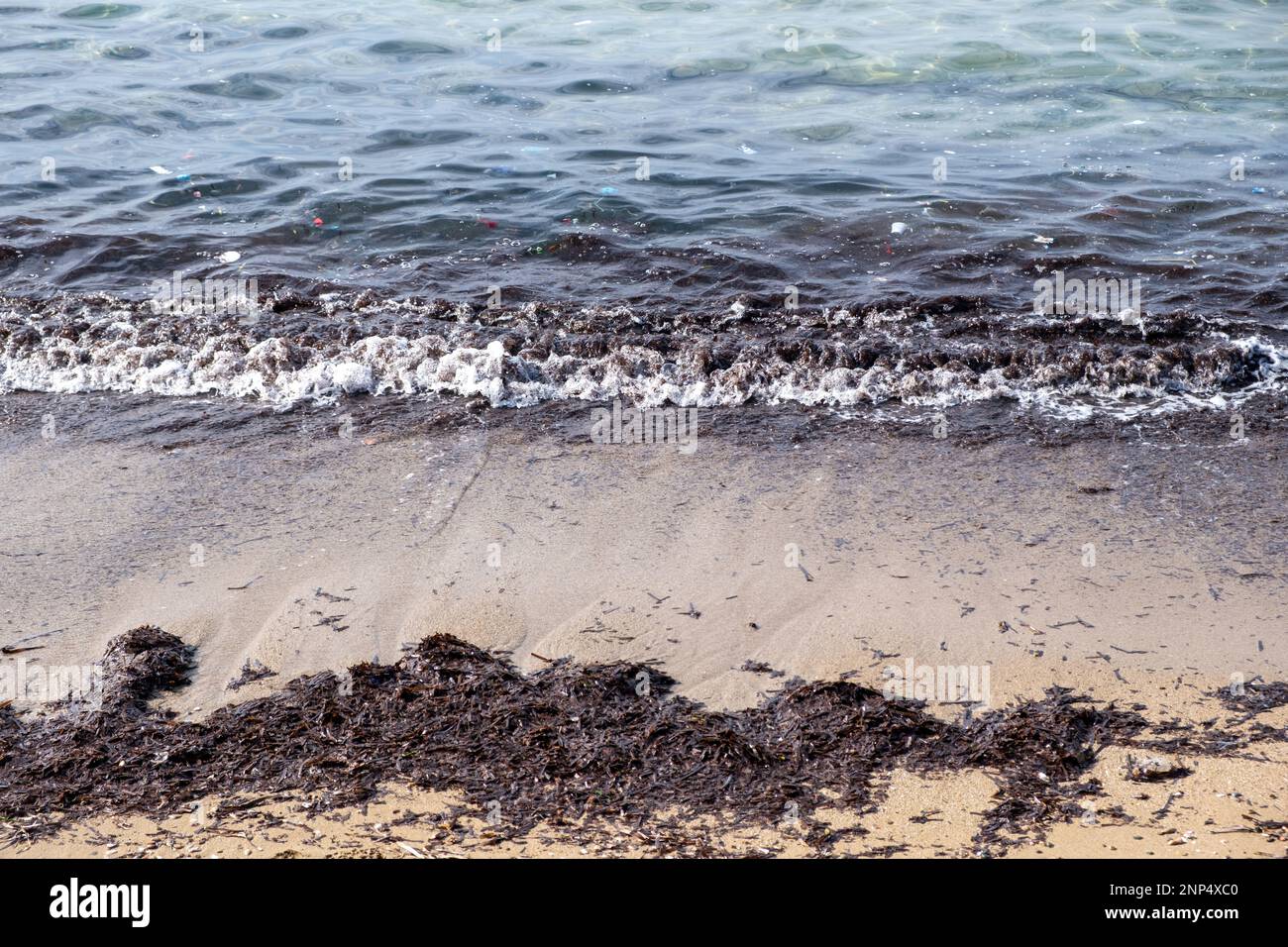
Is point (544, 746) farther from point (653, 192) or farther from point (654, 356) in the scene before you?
point (653, 192)

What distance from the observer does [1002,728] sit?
138 inches

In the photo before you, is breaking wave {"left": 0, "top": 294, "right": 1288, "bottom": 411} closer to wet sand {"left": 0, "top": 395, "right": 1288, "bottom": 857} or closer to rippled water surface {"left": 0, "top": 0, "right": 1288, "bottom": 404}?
rippled water surface {"left": 0, "top": 0, "right": 1288, "bottom": 404}

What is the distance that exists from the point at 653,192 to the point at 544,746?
7091 mm

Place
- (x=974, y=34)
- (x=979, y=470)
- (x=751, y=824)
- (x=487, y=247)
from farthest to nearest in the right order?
1. (x=974, y=34)
2. (x=487, y=247)
3. (x=979, y=470)
4. (x=751, y=824)

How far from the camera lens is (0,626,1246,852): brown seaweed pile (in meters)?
3.27

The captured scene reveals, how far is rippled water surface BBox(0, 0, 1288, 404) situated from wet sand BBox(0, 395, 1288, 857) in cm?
90

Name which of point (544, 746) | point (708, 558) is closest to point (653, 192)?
point (708, 558)

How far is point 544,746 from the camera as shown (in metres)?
3.52

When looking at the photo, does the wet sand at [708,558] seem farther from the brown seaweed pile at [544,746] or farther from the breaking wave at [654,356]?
the breaking wave at [654,356]

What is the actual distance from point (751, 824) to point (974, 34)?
1319cm

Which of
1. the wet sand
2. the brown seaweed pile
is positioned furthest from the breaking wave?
the brown seaweed pile

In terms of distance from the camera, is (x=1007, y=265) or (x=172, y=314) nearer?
(x=172, y=314)
